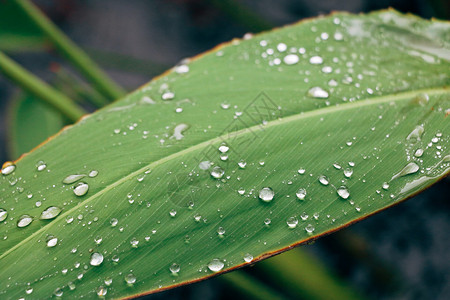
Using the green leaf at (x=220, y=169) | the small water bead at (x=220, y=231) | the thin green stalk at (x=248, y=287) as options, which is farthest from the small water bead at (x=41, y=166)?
A: the thin green stalk at (x=248, y=287)

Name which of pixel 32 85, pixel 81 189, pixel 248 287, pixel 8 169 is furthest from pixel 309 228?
pixel 32 85

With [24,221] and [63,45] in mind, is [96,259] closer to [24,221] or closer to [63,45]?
[24,221]

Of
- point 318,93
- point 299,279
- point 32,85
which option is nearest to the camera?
point 318,93

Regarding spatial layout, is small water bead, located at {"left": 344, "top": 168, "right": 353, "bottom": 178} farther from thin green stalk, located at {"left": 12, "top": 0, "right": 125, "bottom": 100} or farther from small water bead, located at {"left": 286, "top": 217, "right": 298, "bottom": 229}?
thin green stalk, located at {"left": 12, "top": 0, "right": 125, "bottom": 100}

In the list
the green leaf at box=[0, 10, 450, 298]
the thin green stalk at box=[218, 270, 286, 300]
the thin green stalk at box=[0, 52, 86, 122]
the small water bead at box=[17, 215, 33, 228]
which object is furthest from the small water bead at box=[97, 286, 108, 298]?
the thin green stalk at box=[0, 52, 86, 122]

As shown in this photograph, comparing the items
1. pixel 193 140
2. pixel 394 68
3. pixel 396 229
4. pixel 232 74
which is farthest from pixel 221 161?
pixel 396 229

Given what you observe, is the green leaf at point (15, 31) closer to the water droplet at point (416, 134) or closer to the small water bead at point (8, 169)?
the small water bead at point (8, 169)
